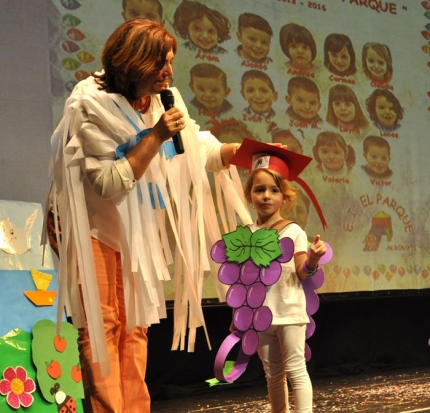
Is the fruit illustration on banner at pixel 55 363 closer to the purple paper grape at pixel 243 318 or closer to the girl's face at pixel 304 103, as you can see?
the purple paper grape at pixel 243 318

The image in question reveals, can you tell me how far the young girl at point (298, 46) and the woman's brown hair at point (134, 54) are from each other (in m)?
2.16

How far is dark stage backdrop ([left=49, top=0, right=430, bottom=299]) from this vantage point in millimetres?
3688

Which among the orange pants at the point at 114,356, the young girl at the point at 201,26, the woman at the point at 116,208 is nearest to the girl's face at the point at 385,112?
the young girl at the point at 201,26

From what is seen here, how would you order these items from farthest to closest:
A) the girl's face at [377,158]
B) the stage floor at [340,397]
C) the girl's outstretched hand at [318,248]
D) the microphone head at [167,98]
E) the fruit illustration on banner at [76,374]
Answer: the girl's face at [377,158]
the stage floor at [340,397]
the fruit illustration on banner at [76,374]
the girl's outstretched hand at [318,248]
the microphone head at [167,98]

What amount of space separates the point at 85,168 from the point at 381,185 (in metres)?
2.76

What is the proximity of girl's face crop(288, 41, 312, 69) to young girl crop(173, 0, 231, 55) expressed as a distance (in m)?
0.44

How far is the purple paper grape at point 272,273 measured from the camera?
2.25 m

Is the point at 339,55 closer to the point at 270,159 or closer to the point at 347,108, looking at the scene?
the point at 347,108

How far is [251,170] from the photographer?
2.37m

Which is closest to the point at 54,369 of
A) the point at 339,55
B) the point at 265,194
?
the point at 265,194

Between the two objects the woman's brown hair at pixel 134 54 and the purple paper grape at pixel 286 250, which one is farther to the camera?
the purple paper grape at pixel 286 250

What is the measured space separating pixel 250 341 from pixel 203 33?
192cm

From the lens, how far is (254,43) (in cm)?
380

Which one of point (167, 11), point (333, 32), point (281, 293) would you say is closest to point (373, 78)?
point (333, 32)
